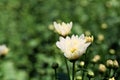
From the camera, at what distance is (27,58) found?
197 inches

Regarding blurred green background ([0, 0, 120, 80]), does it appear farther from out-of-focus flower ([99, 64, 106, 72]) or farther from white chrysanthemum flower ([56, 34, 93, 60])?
white chrysanthemum flower ([56, 34, 93, 60])

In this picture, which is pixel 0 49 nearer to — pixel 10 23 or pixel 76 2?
pixel 10 23

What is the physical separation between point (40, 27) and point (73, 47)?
2.65m

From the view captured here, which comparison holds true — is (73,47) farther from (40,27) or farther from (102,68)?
(40,27)

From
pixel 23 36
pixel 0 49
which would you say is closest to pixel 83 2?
pixel 23 36

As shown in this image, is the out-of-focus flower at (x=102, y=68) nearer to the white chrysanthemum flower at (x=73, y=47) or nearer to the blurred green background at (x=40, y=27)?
the white chrysanthemum flower at (x=73, y=47)

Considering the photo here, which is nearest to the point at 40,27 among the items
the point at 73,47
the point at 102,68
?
the point at 102,68

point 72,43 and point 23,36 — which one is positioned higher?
point 23,36

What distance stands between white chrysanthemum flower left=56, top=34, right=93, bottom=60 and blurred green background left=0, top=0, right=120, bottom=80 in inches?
75.6

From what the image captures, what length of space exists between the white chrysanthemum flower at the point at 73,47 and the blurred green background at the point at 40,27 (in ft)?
6.30

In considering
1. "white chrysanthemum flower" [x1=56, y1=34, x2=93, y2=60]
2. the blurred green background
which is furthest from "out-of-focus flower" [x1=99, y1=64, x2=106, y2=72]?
the blurred green background

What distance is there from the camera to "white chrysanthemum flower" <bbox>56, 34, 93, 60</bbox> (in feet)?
8.26

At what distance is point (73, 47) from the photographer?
8.49 feet

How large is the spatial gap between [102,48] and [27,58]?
3.28 ft
